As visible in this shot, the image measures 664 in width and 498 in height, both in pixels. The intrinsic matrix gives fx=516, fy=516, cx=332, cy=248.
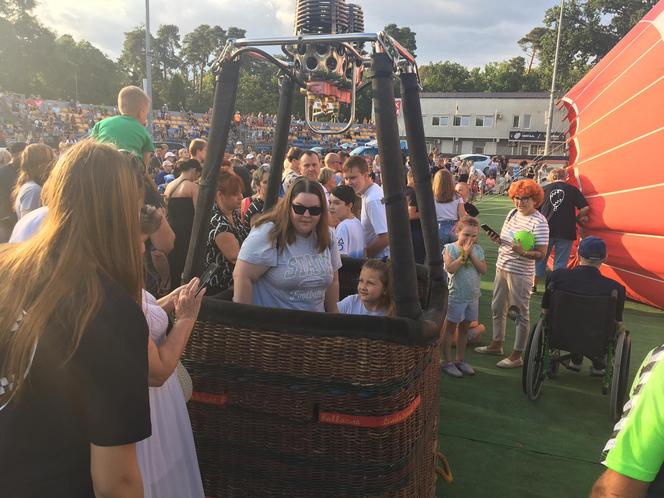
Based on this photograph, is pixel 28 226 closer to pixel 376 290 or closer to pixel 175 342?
pixel 175 342

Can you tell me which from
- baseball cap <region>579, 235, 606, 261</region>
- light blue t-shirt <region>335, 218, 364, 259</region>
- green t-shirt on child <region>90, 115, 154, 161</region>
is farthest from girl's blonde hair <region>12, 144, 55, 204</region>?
baseball cap <region>579, 235, 606, 261</region>

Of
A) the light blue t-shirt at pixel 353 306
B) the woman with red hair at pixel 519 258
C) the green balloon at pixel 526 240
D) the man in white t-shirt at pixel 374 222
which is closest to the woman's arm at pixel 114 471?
the light blue t-shirt at pixel 353 306

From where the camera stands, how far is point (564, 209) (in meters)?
6.44

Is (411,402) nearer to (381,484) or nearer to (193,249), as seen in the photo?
(381,484)

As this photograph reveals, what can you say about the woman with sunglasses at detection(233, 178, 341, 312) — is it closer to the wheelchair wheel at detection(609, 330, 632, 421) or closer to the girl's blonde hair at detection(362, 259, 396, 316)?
the girl's blonde hair at detection(362, 259, 396, 316)

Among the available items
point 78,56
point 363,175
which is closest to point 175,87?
point 78,56

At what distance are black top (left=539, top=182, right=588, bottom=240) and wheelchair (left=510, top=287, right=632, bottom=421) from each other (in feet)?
9.64

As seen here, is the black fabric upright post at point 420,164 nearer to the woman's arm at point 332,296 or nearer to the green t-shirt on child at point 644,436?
the woman's arm at point 332,296

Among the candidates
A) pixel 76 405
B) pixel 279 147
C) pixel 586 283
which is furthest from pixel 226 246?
pixel 586 283

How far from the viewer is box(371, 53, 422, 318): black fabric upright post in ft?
5.96

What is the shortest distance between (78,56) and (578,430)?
6530cm

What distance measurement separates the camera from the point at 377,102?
72.2 inches

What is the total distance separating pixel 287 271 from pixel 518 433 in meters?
2.11

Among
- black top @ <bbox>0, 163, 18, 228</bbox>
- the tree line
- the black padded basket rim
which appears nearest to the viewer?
the black padded basket rim
